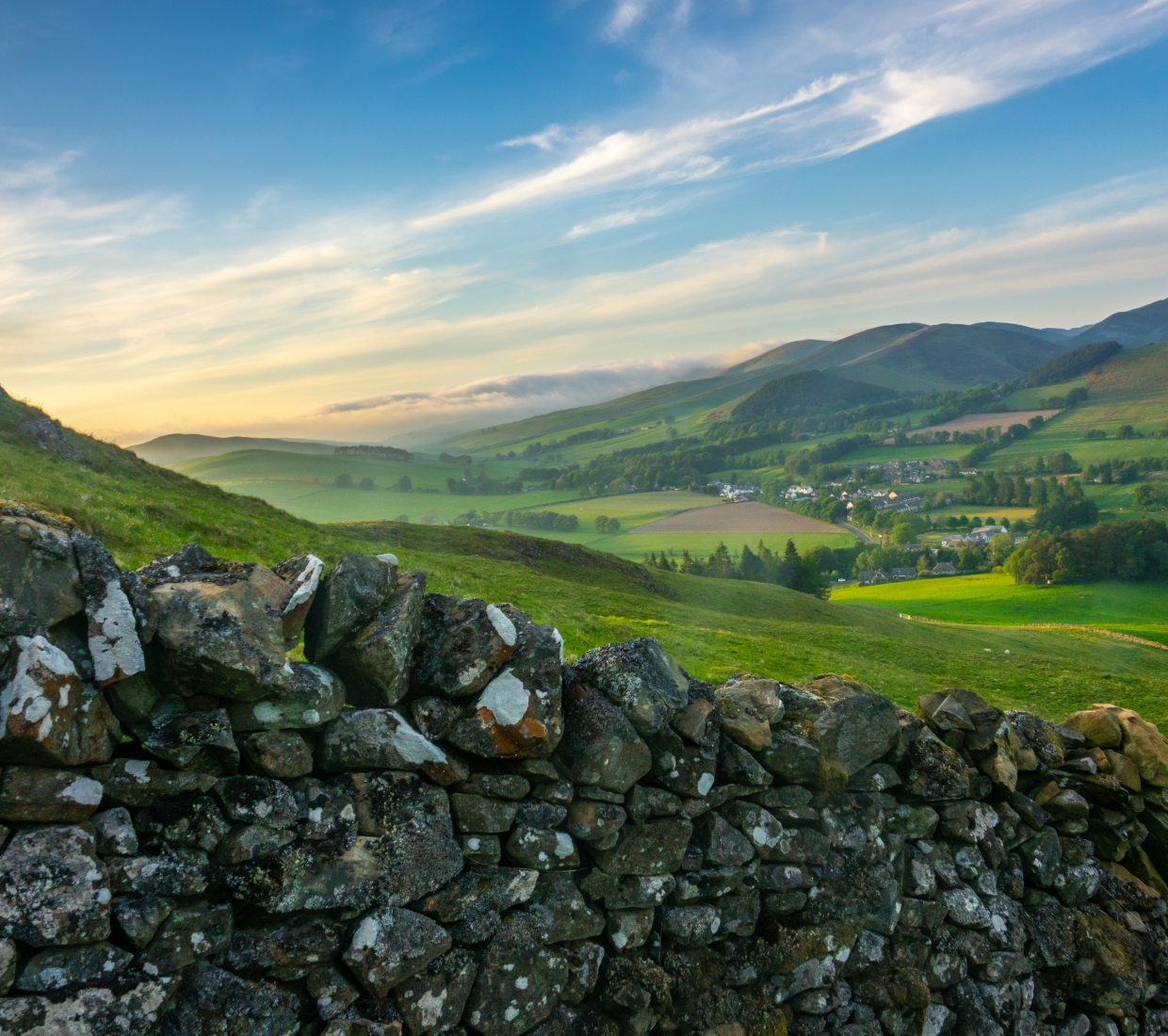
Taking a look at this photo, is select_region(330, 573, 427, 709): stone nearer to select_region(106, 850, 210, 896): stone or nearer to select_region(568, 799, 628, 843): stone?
select_region(106, 850, 210, 896): stone

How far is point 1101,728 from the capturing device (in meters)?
7.69

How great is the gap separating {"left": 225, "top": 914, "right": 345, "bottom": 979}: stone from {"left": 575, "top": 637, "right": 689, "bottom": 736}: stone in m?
2.42

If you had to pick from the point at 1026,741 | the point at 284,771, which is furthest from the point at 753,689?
the point at 284,771

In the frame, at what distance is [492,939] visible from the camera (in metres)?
4.72

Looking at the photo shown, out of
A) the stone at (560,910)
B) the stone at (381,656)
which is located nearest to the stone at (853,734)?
the stone at (560,910)

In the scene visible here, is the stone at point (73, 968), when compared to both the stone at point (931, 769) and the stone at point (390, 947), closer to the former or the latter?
the stone at point (390, 947)

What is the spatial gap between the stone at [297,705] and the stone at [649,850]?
91.3 inches

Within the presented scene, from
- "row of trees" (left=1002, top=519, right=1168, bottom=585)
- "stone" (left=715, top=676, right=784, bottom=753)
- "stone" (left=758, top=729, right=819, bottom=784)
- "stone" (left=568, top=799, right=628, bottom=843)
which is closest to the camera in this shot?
"stone" (left=568, top=799, right=628, bottom=843)

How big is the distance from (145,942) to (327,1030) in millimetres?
1245

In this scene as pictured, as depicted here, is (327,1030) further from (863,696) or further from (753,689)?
(863,696)

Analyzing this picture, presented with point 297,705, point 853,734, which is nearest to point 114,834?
point 297,705

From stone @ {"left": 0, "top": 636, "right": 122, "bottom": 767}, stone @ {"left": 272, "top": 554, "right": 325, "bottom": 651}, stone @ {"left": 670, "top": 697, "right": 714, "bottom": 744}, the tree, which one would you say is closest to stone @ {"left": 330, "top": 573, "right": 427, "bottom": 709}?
stone @ {"left": 272, "top": 554, "right": 325, "bottom": 651}

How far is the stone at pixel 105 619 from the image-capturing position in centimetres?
380

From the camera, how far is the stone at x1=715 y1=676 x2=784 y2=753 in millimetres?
5727
